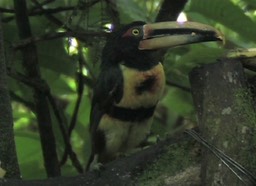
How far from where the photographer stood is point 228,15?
2.04 meters

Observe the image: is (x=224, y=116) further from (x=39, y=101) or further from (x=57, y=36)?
(x=39, y=101)

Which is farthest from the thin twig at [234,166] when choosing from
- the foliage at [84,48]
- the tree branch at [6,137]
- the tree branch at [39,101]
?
the tree branch at [39,101]

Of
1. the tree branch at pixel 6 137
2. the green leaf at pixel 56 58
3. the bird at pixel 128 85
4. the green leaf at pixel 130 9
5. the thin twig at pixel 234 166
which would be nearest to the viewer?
the thin twig at pixel 234 166

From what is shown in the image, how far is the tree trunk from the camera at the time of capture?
4.99ft

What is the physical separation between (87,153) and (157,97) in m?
0.59

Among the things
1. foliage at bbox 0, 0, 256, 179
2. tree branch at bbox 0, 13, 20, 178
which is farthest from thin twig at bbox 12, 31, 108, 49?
tree branch at bbox 0, 13, 20, 178

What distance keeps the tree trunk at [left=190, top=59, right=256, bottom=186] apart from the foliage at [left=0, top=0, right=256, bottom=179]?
0.15 metres

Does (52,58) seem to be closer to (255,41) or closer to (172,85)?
(172,85)

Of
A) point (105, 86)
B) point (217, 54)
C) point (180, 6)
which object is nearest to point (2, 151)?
point (105, 86)

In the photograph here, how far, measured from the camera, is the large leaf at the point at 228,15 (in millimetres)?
2020

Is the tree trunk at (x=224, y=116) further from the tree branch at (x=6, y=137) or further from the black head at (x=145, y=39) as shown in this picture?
the tree branch at (x=6, y=137)

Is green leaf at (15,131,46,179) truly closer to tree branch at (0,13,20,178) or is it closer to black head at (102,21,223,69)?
black head at (102,21,223,69)

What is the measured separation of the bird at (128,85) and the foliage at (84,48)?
0.18 feet

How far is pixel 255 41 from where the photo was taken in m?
2.06
